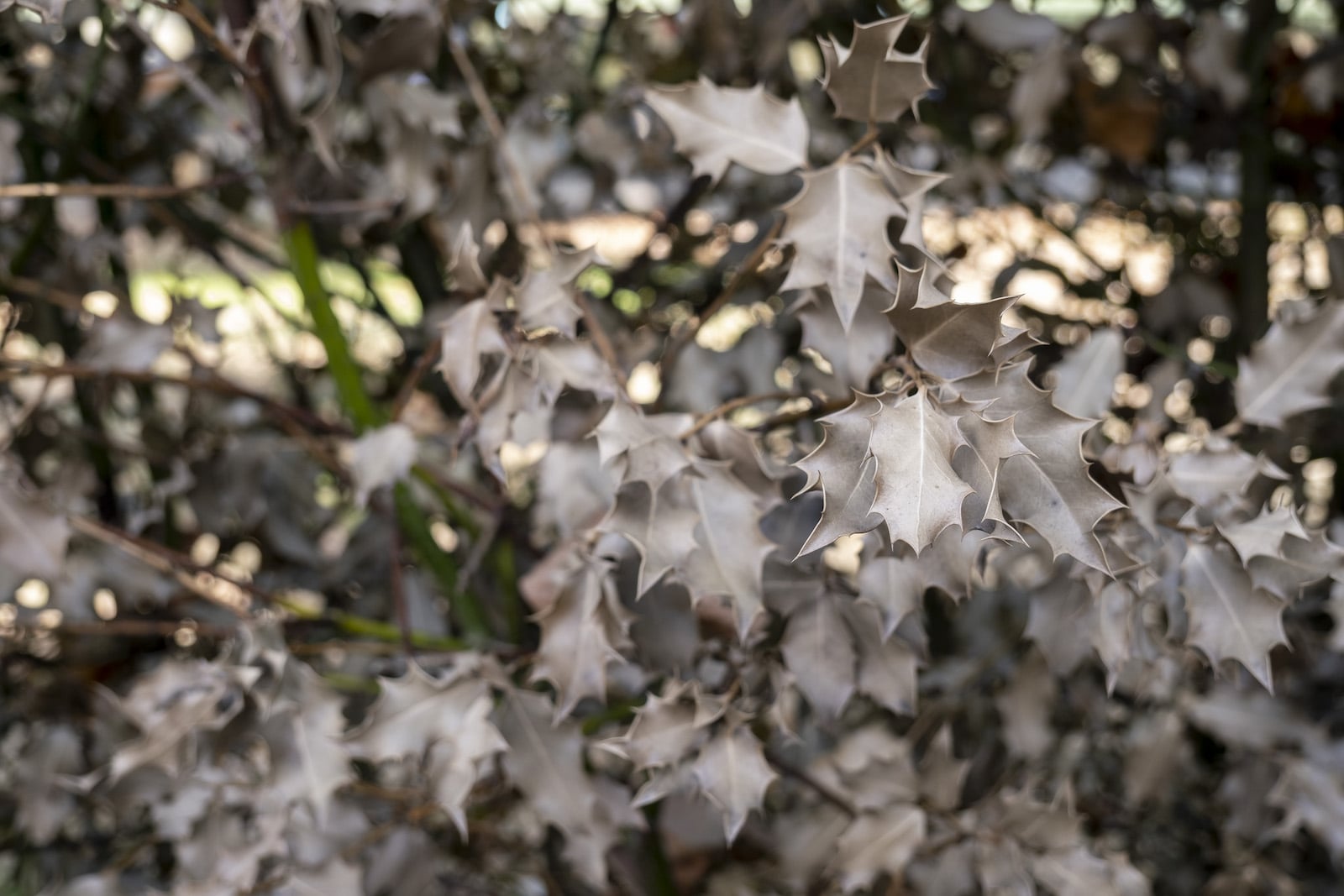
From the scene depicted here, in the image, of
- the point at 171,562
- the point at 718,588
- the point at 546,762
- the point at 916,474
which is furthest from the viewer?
the point at 171,562

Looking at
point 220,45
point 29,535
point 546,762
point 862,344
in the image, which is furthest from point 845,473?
point 29,535

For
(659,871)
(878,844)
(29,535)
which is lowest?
(659,871)

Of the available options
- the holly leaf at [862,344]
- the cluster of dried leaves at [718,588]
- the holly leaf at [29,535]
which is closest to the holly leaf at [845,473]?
the cluster of dried leaves at [718,588]

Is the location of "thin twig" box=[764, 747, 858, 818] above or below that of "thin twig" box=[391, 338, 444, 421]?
below

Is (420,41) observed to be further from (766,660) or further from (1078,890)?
(1078,890)

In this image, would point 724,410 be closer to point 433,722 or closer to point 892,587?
point 892,587

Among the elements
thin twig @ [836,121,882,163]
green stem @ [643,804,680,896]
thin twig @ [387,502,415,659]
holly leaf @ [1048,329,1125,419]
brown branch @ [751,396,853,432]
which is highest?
thin twig @ [836,121,882,163]

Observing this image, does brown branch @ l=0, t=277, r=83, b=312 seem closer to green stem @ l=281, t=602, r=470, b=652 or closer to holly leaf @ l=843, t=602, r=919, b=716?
green stem @ l=281, t=602, r=470, b=652

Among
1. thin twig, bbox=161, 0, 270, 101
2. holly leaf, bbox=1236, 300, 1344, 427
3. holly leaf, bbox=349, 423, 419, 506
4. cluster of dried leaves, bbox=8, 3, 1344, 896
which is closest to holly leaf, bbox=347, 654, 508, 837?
cluster of dried leaves, bbox=8, 3, 1344, 896

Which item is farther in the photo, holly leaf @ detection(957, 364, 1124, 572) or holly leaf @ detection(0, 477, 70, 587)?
holly leaf @ detection(0, 477, 70, 587)
